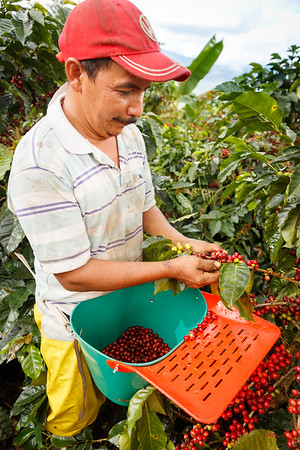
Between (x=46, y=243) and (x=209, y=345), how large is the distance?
0.68 meters

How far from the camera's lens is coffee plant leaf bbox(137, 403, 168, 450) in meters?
1.23

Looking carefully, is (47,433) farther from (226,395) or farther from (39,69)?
(39,69)

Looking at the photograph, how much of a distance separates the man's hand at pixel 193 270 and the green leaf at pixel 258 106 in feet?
1.84

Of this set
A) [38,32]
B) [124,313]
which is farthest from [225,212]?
[38,32]

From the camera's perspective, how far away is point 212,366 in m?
1.08

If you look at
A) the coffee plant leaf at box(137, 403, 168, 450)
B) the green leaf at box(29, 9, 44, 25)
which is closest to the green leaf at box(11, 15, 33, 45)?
the green leaf at box(29, 9, 44, 25)

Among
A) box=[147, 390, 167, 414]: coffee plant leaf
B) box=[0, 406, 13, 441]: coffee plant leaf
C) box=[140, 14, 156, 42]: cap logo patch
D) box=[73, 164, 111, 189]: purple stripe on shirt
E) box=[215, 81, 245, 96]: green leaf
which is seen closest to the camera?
box=[140, 14, 156, 42]: cap logo patch

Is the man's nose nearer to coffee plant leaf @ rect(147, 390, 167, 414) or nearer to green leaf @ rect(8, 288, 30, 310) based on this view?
coffee plant leaf @ rect(147, 390, 167, 414)

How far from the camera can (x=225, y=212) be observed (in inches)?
85.0

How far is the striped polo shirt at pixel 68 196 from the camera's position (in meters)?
1.05

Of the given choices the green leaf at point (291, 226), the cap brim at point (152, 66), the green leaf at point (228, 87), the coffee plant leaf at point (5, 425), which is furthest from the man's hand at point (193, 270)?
the coffee plant leaf at point (5, 425)

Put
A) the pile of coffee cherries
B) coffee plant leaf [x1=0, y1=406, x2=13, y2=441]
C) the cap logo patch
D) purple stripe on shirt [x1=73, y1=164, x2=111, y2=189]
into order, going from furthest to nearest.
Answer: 1. coffee plant leaf [x1=0, y1=406, x2=13, y2=441]
2. the pile of coffee cherries
3. purple stripe on shirt [x1=73, y1=164, x2=111, y2=189]
4. the cap logo patch

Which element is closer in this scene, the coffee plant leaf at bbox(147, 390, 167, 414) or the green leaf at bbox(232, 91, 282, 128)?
the green leaf at bbox(232, 91, 282, 128)

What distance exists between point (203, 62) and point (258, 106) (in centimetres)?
71
